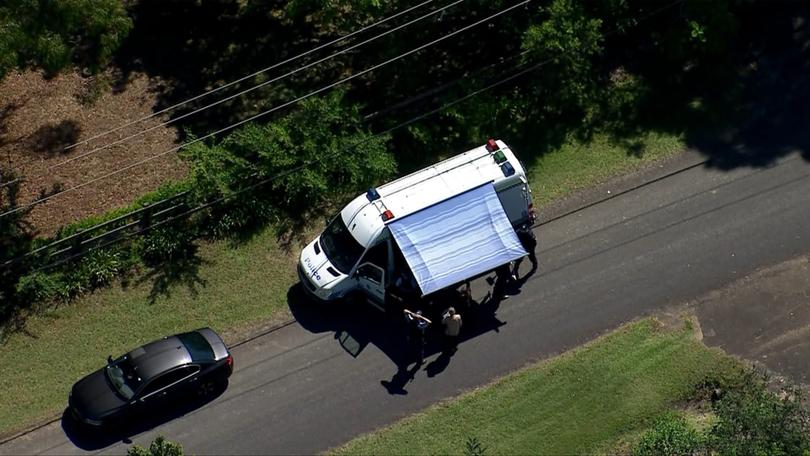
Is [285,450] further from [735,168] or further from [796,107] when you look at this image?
[796,107]

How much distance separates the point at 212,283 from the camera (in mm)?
26859

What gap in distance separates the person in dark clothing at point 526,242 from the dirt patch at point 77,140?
10.3 metres

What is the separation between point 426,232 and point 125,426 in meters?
8.85

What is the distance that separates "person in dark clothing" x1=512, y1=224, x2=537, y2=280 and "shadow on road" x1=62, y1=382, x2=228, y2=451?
8579mm

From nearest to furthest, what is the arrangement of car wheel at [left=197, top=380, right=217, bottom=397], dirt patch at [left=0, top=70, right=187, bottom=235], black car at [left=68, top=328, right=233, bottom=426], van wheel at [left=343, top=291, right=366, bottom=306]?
black car at [left=68, top=328, right=233, bottom=426]
car wheel at [left=197, top=380, right=217, bottom=397]
van wheel at [left=343, top=291, right=366, bottom=306]
dirt patch at [left=0, top=70, right=187, bottom=235]

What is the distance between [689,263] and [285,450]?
11626 mm

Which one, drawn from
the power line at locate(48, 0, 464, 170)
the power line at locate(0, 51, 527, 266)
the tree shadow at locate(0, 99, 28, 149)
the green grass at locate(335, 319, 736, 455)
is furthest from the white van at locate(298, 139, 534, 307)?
the tree shadow at locate(0, 99, 28, 149)

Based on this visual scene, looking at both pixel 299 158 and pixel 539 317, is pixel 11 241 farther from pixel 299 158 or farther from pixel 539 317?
pixel 539 317

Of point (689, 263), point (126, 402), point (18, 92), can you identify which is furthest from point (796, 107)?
point (18, 92)

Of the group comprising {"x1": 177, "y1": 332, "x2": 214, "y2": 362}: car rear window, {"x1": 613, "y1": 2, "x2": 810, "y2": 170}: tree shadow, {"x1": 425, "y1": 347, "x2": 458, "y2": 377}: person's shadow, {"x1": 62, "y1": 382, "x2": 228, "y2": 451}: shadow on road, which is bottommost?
{"x1": 62, "y1": 382, "x2": 228, "y2": 451}: shadow on road

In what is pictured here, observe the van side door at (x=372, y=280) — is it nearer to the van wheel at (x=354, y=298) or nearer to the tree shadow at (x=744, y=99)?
the van wheel at (x=354, y=298)

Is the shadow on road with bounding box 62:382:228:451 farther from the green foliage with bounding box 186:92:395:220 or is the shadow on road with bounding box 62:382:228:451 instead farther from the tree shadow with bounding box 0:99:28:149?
the tree shadow with bounding box 0:99:28:149

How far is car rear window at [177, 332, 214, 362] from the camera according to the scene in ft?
79.3

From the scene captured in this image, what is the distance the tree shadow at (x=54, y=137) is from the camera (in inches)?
1179
